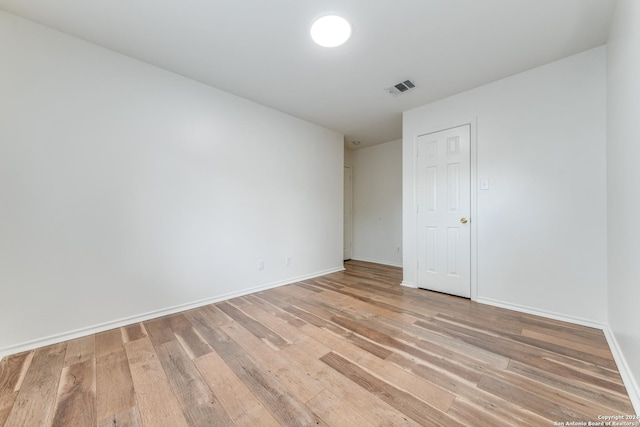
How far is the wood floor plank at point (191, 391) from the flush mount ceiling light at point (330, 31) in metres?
2.61

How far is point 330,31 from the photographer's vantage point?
6.29ft

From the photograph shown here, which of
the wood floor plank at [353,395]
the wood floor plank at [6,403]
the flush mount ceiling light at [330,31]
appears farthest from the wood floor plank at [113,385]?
the flush mount ceiling light at [330,31]

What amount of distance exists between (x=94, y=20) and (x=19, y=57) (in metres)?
0.62

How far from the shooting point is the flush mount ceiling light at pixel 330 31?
6.02ft

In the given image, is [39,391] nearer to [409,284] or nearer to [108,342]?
[108,342]

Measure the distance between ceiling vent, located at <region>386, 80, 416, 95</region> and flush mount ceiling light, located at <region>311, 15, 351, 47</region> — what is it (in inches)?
39.0

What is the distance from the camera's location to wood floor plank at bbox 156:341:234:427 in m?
1.18

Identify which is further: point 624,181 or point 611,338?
point 611,338

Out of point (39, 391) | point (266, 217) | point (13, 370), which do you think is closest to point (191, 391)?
point (39, 391)

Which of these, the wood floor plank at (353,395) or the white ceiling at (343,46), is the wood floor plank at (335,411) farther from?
the white ceiling at (343,46)

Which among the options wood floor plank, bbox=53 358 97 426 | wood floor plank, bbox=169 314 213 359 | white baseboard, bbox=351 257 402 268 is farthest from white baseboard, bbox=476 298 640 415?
wood floor plank, bbox=53 358 97 426

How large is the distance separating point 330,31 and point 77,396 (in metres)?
2.92

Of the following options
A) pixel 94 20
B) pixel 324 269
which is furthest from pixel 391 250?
pixel 94 20

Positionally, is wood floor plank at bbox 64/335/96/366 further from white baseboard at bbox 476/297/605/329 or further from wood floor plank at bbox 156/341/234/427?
white baseboard at bbox 476/297/605/329
